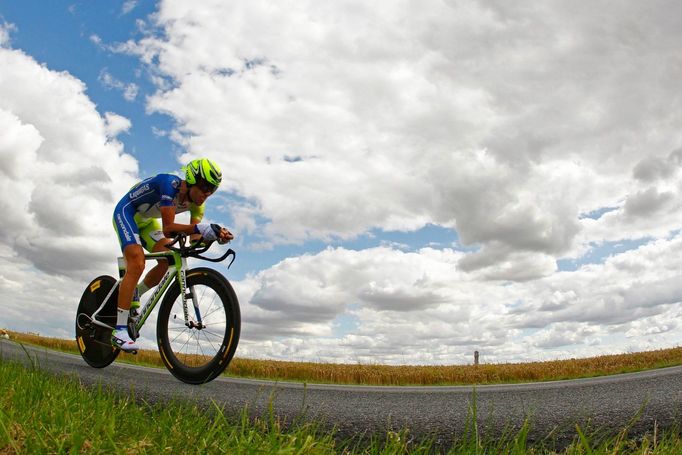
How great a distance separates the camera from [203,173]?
570 cm

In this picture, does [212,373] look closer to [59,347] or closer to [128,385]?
[128,385]

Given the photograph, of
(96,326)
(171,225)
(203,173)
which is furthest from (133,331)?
(203,173)

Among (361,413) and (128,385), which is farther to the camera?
(128,385)

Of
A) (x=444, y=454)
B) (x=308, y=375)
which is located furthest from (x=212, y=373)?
(x=308, y=375)

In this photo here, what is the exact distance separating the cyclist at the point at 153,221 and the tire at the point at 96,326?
0.80m

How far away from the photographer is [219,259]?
228 inches

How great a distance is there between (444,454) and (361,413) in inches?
46.9

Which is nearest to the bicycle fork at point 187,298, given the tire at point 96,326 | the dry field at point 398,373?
the tire at point 96,326

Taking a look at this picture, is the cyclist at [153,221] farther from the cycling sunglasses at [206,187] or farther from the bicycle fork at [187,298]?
the bicycle fork at [187,298]

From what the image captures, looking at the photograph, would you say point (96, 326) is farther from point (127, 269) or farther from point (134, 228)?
point (134, 228)

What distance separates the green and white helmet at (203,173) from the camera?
5.71 metres

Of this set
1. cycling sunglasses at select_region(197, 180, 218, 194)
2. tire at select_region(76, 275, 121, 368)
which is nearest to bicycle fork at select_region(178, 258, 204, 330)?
cycling sunglasses at select_region(197, 180, 218, 194)

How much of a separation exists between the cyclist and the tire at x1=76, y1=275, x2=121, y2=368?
804 millimetres

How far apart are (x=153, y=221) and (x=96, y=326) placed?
1.86 metres
